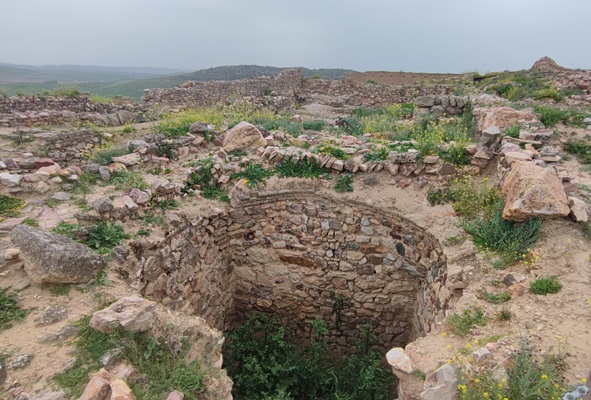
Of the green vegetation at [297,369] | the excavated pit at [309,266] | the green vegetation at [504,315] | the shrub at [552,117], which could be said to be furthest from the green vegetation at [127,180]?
the shrub at [552,117]

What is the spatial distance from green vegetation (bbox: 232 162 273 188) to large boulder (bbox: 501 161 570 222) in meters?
3.36

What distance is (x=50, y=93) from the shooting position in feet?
39.9

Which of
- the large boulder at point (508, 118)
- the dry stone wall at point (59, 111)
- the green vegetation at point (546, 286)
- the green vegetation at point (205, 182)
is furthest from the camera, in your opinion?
the dry stone wall at point (59, 111)

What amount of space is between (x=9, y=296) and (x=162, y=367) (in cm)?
156

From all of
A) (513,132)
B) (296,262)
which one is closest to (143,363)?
(296,262)

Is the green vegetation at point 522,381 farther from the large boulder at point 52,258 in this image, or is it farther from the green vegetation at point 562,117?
the green vegetation at point 562,117

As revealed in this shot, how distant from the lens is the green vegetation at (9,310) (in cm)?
278

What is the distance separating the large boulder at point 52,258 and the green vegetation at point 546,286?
4.01 meters

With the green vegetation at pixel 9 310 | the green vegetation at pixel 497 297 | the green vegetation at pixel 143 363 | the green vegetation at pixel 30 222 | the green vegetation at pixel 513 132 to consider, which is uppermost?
the green vegetation at pixel 513 132

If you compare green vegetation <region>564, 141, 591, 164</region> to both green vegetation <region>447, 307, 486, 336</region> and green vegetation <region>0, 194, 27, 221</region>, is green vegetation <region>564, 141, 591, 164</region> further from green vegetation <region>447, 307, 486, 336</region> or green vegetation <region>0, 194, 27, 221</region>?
green vegetation <region>0, 194, 27, 221</region>

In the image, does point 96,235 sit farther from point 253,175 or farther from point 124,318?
point 253,175

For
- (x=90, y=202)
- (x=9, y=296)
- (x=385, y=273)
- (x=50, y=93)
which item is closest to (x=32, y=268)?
(x=9, y=296)

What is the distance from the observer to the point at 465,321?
9.64 feet

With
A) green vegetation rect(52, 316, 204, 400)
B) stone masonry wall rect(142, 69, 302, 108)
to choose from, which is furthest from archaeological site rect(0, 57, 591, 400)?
stone masonry wall rect(142, 69, 302, 108)
